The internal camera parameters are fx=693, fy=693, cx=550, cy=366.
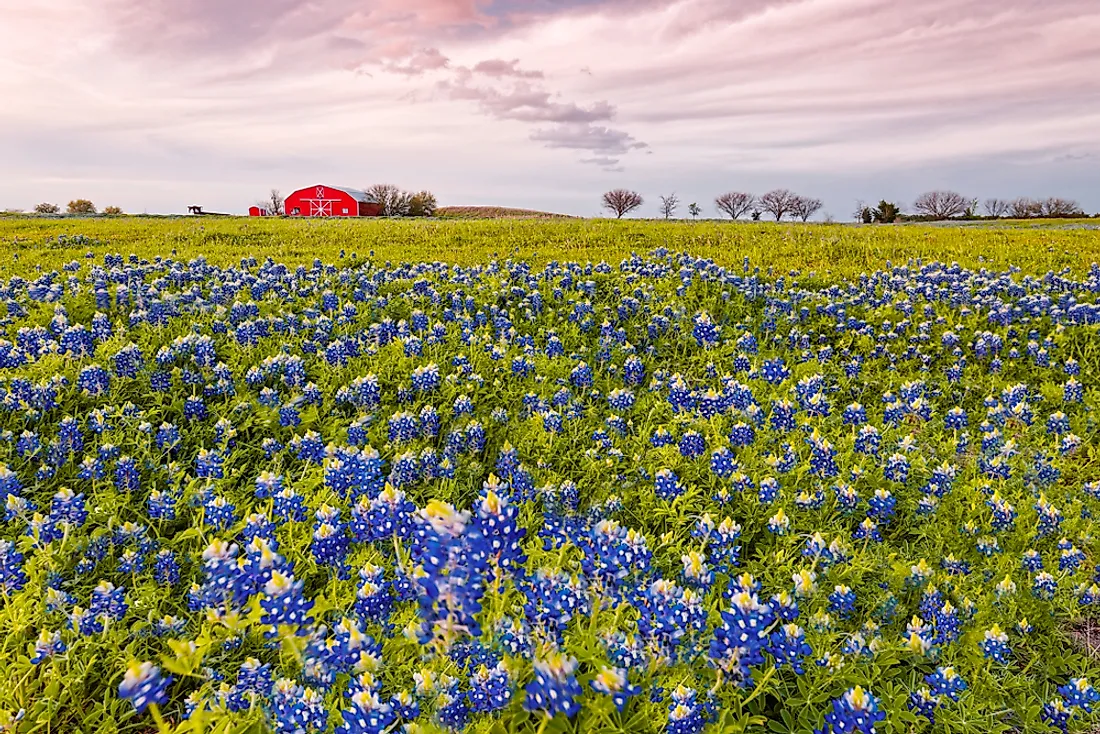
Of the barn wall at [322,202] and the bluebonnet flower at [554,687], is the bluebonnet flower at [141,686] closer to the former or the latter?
the bluebonnet flower at [554,687]

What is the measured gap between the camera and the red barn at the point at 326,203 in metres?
59.1

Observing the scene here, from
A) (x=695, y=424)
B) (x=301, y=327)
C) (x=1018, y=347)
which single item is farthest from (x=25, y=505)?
(x=1018, y=347)

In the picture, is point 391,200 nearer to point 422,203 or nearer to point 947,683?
point 422,203

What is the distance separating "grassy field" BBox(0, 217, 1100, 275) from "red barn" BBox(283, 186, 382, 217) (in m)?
43.4

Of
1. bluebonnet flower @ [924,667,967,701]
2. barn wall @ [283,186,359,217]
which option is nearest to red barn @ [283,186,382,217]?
barn wall @ [283,186,359,217]

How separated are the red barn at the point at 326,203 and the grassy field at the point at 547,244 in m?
43.4

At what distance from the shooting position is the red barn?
59.1m

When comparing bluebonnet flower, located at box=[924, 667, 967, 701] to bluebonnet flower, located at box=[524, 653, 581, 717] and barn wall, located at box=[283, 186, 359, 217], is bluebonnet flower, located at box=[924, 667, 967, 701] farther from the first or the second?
barn wall, located at box=[283, 186, 359, 217]

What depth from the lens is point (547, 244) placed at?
45.6ft

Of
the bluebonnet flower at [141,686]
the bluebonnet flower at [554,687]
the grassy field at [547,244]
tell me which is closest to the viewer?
the bluebonnet flower at [141,686]

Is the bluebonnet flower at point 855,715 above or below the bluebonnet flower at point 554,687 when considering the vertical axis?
below

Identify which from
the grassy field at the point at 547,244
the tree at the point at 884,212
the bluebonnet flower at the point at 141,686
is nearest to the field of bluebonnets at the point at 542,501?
the bluebonnet flower at the point at 141,686

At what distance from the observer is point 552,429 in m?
5.40

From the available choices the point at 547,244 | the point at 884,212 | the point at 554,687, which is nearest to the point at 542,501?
the point at 554,687
